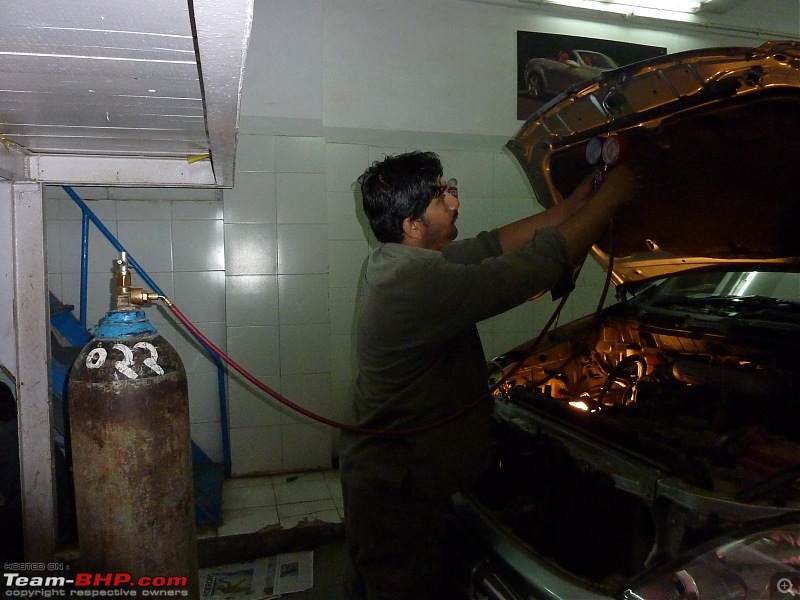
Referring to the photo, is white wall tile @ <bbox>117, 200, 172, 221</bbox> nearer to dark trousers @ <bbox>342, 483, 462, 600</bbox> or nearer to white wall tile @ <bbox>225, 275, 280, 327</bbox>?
white wall tile @ <bbox>225, 275, 280, 327</bbox>

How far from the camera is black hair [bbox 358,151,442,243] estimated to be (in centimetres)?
161

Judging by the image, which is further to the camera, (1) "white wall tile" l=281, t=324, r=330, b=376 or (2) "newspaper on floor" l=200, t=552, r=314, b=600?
(1) "white wall tile" l=281, t=324, r=330, b=376

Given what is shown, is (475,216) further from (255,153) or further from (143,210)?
(143,210)

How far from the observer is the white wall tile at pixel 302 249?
11.7 feet

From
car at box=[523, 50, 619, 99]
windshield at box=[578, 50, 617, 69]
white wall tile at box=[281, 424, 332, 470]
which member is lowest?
white wall tile at box=[281, 424, 332, 470]

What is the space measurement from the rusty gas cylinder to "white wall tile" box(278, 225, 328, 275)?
2094 mm

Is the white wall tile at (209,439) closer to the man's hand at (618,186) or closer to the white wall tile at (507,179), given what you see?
the white wall tile at (507,179)

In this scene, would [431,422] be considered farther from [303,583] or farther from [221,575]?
[221,575]

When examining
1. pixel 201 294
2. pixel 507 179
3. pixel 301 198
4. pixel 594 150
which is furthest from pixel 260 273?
pixel 594 150

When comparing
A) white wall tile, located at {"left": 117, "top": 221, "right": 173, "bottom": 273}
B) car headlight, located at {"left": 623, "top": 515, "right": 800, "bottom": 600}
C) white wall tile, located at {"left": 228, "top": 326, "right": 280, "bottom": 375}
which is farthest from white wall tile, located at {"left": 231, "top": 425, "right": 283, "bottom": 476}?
car headlight, located at {"left": 623, "top": 515, "right": 800, "bottom": 600}

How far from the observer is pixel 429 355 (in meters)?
1.55

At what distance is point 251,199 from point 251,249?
331 millimetres

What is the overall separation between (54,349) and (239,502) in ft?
4.52

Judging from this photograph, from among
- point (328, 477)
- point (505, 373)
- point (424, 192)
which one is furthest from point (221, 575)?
point (424, 192)
